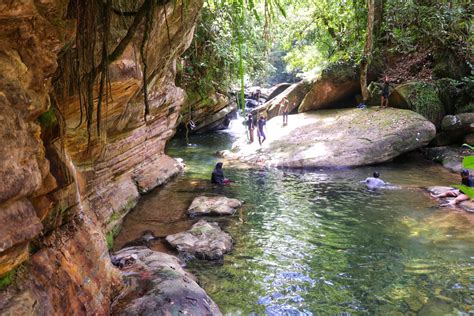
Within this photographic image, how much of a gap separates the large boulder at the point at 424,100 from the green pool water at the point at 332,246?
15.6 feet

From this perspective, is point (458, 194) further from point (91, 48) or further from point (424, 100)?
point (91, 48)

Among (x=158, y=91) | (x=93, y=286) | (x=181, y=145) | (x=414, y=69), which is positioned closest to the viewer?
(x=93, y=286)

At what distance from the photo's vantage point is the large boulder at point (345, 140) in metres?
15.9

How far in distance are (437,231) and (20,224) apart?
856cm

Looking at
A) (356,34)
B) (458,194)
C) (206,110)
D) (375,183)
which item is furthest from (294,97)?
(458,194)

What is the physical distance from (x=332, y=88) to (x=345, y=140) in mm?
5769

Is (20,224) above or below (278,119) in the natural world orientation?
above

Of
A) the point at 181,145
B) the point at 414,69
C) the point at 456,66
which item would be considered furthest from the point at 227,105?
the point at 456,66

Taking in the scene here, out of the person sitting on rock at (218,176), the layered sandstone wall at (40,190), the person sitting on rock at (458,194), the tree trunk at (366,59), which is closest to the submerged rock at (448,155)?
the person sitting on rock at (458,194)

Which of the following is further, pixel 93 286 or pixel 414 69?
pixel 414 69

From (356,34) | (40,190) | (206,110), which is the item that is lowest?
(206,110)

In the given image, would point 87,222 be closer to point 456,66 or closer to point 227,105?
point 456,66

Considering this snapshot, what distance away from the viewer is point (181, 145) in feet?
77.8

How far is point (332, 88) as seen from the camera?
2147 cm
